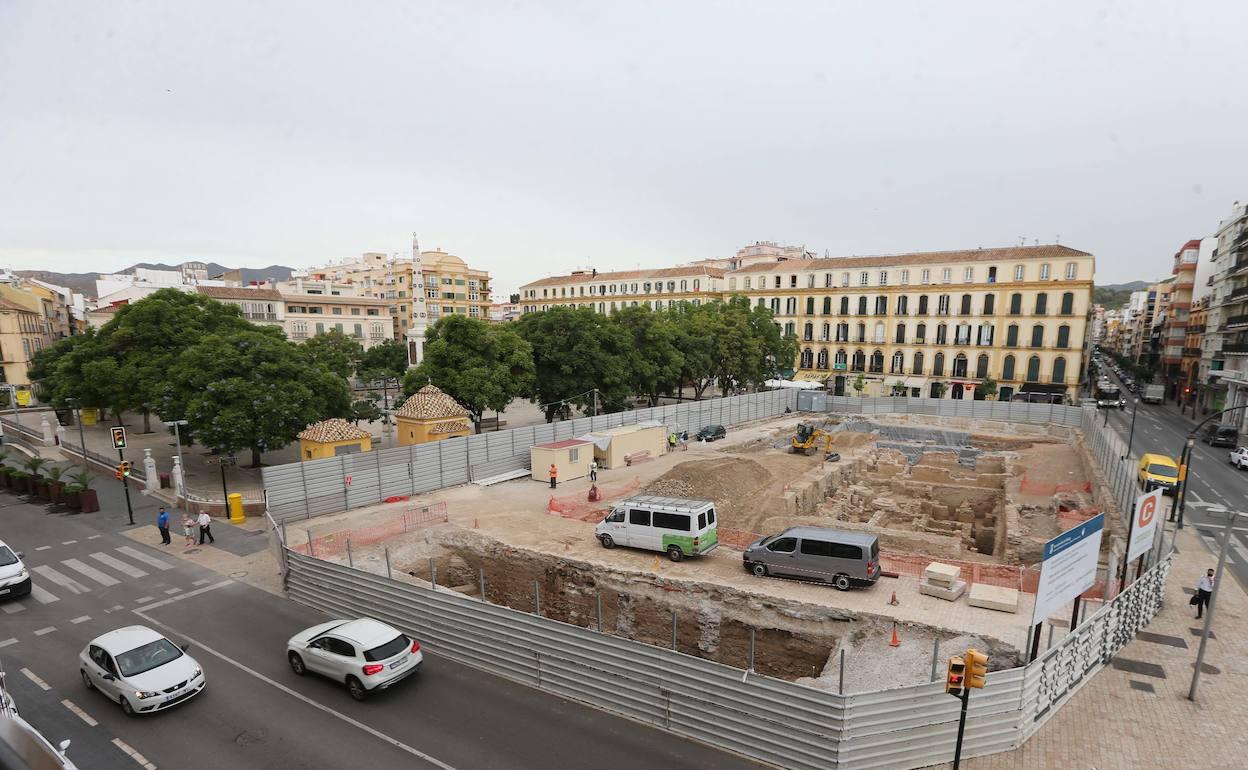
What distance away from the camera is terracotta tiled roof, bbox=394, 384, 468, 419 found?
32287mm

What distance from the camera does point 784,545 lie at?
1886 centimetres

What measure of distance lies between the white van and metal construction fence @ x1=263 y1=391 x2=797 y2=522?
11695 millimetres

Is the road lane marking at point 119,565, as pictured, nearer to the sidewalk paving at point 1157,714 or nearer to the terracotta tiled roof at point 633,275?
the sidewalk paving at point 1157,714

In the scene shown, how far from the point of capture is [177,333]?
37219 mm

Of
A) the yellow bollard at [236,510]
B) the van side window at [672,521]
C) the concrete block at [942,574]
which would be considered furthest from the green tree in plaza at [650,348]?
the concrete block at [942,574]

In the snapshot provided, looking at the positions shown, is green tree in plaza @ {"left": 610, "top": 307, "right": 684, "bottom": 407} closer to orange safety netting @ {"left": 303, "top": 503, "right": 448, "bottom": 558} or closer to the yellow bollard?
orange safety netting @ {"left": 303, "top": 503, "right": 448, "bottom": 558}

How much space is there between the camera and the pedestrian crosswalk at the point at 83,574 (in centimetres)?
1905

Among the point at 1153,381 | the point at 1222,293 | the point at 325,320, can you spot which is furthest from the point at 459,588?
the point at 1153,381

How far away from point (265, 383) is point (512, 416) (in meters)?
33.2

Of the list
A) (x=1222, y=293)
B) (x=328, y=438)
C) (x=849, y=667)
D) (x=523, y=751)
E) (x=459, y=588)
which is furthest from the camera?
(x=1222, y=293)

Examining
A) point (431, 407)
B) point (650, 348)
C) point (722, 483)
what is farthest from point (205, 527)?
point (650, 348)

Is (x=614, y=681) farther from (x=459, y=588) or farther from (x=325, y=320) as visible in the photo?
(x=325, y=320)

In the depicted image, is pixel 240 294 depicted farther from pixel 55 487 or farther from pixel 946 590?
pixel 946 590

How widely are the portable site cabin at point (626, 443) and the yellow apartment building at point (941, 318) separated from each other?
127 ft
